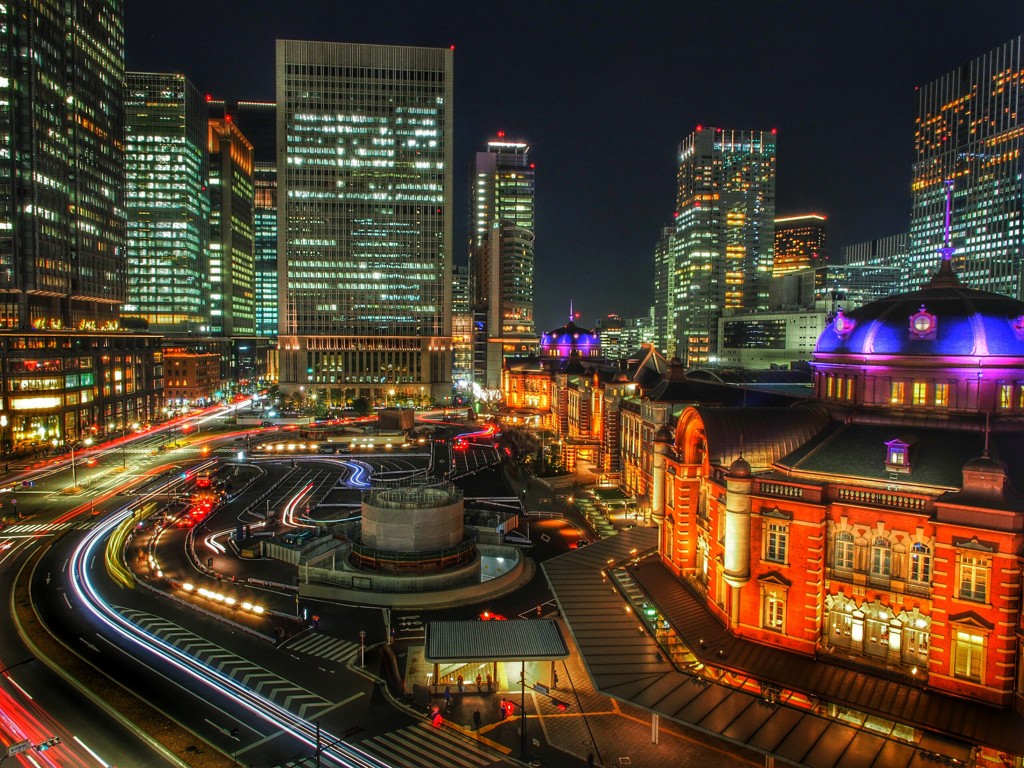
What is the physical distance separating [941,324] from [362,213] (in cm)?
16847

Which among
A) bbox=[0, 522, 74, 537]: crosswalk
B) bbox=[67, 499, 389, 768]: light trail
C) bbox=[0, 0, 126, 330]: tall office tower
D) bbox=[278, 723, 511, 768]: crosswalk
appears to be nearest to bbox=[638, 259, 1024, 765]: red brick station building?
bbox=[278, 723, 511, 768]: crosswalk

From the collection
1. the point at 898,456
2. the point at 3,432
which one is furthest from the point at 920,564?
the point at 3,432

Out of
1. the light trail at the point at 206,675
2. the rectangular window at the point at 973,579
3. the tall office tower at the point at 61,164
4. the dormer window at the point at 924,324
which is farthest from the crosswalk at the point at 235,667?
the tall office tower at the point at 61,164

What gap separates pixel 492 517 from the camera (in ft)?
250

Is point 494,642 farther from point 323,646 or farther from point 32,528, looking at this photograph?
point 32,528

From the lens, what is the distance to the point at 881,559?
3812cm

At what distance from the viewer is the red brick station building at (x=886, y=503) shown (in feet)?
112

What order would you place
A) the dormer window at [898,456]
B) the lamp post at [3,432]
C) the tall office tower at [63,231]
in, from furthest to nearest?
1. the tall office tower at [63,231]
2. the lamp post at [3,432]
3. the dormer window at [898,456]

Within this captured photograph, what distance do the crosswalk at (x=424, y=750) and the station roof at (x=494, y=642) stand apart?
3846 mm

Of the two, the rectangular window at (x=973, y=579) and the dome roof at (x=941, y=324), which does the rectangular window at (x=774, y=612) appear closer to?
the rectangular window at (x=973, y=579)

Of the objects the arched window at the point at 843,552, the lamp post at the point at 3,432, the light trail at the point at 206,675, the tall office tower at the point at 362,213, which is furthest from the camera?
the tall office tower at the point at 362,213

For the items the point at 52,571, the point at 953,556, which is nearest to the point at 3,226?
the point at 52,571

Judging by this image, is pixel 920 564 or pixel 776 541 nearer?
pixel 920 564

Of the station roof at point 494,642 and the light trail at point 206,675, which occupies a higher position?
the station roof at point 494,642
